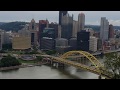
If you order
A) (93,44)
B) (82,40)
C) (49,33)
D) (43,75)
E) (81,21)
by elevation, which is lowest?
(43,75)

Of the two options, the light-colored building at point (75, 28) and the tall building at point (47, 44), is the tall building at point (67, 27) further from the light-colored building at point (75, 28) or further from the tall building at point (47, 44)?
the tall building at point (47, 44)

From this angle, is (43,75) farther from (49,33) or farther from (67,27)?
(67,27)

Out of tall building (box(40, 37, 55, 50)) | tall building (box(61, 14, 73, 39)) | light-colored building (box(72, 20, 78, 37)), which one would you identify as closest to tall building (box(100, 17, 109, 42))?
light-colored building (box(72, 20, 78, 37))

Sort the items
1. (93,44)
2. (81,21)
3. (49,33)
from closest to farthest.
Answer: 1. (93,44)
2. (49,33)
3. (81,21)

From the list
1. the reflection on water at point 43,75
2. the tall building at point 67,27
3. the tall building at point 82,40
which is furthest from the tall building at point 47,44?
the reflection on water at point 43,75

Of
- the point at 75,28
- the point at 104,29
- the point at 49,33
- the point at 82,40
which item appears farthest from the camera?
the point at 104,29

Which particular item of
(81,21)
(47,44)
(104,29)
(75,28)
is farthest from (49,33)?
(104,29)

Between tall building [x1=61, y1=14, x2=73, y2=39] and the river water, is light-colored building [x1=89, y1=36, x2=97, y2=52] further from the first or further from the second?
the river water
